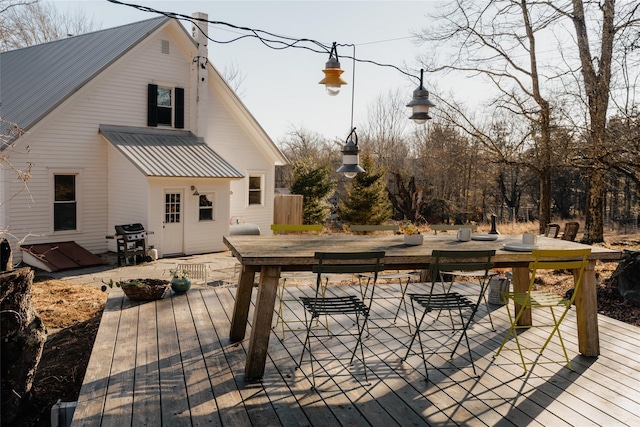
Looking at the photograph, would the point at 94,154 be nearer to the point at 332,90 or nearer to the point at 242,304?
the point at 332,90

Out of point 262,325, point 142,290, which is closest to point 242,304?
point 262,325

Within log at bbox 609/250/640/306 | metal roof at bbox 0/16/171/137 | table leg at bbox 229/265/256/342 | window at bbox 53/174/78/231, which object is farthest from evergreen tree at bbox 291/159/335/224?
table leg at bbox 229/265/256/342

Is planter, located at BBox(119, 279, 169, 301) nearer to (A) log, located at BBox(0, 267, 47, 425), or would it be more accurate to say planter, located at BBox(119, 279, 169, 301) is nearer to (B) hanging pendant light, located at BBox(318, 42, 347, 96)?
(A) log, located at BBox(0, 267, 47, 425)

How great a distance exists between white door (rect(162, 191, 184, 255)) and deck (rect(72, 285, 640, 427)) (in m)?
8.07

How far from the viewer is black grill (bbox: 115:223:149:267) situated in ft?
42.4

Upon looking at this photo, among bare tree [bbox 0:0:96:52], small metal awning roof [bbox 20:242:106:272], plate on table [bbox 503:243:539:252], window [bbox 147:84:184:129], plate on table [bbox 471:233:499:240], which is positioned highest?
bare tree [bbox 0:0:96:52]

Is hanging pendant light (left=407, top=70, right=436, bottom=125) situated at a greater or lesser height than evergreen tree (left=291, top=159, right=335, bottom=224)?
greater

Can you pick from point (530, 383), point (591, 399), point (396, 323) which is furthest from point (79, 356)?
point (591, 399)

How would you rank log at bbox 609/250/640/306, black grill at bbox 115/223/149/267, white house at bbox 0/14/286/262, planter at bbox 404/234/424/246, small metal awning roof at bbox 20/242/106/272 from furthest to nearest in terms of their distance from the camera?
white house at bbox 0/14/286/262, black grill at bbox 115/223/149/267, small metal awning roof at bbox 20/242/106/272, log at bbox 609/250/640/306, planter at bbox 404/234/424/246

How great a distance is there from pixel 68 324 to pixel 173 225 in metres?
6.80

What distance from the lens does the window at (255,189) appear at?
17828mm

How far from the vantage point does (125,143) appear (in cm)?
1419

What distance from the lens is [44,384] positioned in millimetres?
5625

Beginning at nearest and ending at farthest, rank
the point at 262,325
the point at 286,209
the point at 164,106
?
the point at 262,325, the point at 164,106, the point at 286,209
